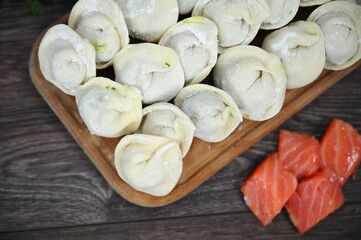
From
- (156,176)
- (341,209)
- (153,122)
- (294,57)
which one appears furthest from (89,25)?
(341,209)

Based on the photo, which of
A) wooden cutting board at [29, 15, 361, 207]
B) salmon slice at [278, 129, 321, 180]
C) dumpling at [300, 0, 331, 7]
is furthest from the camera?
salmon slice at [278, 129, 321, 180]

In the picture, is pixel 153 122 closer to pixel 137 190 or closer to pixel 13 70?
pixel 137 190

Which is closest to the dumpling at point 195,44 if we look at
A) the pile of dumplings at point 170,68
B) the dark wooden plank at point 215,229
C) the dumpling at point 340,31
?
the pile of dumplings at point 170,68

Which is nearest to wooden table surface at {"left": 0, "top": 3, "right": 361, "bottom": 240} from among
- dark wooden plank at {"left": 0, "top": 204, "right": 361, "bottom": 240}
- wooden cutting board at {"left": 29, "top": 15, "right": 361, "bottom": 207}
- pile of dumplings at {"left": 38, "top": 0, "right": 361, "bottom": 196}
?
dark wooden plank at {"left": 0, "top": 204, "right": 361, "bottom": 240}

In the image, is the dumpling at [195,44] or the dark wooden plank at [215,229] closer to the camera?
the dumpling at [195,44]

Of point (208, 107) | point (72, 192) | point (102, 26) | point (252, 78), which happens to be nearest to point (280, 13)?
point (252, 78)

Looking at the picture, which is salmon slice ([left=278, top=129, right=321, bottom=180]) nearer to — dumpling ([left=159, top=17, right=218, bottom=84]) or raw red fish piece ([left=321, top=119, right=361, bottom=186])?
raw red fish piece ([left=321, top=119, right=361, bottom=186])

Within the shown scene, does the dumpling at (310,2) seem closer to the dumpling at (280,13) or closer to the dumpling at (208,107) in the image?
the dumpling at (280,13)
